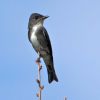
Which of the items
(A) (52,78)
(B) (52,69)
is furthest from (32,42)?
(A) (52,78)

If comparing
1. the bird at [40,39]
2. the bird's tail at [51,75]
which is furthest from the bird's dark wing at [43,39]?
the bird's tail at [51,75]

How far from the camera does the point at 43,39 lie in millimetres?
12453

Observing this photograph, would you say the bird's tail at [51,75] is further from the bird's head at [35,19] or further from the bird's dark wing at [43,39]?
the bird's head at [35,19]

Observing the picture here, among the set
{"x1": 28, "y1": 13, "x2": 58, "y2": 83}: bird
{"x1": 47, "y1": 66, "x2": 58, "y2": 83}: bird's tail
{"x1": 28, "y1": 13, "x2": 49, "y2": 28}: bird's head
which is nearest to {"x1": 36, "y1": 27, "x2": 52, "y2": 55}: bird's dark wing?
{"x1": 28, "y1": 13, "x2": 58, "y2": 83}: bird

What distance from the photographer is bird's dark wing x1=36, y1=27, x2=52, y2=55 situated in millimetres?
12055

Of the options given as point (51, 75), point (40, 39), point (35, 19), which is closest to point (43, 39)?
point (40, 39)

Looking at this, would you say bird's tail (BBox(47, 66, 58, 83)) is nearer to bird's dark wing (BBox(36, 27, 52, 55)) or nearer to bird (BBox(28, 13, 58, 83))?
bird (BBox(28, 13, 58, 83))

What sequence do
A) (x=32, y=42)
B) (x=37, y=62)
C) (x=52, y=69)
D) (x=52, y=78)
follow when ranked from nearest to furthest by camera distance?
1. (x=37, y=62)
2. (x=52, y=78)
3. (x=52, y=69)
4. (x=32, y=42)

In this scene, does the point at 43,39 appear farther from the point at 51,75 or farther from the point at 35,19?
the point at 51,75

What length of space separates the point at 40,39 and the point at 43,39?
0.29 feet

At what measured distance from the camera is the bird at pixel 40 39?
11.6 meters

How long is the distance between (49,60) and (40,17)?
161 centimetres

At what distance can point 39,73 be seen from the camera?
575 cm

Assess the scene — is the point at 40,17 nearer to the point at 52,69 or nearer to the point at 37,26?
the point at 37,26
